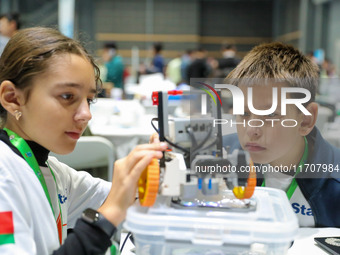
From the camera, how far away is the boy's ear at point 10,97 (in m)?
0.71

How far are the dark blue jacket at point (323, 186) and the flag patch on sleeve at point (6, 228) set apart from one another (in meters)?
0.64

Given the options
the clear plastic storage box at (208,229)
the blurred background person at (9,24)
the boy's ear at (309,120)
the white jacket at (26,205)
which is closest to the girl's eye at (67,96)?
the white jacket at (26,205)

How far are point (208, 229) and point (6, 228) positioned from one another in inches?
12.3

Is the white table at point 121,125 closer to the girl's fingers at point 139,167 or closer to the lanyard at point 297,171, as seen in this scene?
the lanyard at point 297,171

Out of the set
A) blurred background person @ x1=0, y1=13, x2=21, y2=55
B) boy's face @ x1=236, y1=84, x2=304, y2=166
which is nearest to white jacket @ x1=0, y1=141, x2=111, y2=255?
boy's face @ x1=236, y1=84, x2=304, y2=166

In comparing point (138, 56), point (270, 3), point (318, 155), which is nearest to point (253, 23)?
point (270, 3)

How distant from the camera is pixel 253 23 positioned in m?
12.1

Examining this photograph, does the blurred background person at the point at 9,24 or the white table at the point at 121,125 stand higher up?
the blurred background person at the point at 9,24

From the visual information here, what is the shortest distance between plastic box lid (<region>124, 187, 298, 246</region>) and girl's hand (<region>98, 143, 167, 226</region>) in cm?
6

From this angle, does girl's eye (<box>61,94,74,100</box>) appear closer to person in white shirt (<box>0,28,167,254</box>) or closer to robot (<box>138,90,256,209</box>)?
person in white shirt (<box>0,28,167,254</box>)

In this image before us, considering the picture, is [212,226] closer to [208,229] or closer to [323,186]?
[208,229]

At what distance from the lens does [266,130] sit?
773mm

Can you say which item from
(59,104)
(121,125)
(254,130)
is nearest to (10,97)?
(59,104)

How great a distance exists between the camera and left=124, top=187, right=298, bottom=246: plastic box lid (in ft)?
1.73
